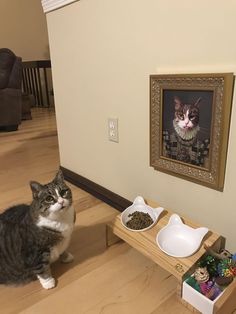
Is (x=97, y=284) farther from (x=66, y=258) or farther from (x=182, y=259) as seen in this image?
(x=182, y=259)

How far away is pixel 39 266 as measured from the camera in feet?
3.07

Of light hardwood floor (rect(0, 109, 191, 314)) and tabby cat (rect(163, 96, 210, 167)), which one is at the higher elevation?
tabby cat (rect(163, 96, 210, 167))

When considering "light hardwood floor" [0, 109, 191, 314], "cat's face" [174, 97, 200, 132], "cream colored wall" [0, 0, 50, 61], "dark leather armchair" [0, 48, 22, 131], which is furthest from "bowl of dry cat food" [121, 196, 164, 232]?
"cream colored wall" [0, 0, 50, 61]

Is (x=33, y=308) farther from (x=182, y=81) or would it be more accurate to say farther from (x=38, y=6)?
(x=38, y=6)

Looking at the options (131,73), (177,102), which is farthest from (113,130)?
(177,102)

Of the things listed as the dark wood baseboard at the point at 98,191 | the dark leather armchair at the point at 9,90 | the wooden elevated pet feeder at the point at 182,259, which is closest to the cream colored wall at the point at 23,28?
the dark leather armchair at the point at 9,90

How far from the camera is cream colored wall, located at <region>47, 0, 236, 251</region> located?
87cm

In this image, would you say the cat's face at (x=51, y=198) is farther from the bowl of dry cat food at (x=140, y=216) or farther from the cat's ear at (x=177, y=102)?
the cat's ear at (x=177, y=102)

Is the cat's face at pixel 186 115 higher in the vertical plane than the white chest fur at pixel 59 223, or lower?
higher

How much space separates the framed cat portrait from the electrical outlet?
0.23 metres

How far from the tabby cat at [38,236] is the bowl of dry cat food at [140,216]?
0.77ft

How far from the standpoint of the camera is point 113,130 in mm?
1306

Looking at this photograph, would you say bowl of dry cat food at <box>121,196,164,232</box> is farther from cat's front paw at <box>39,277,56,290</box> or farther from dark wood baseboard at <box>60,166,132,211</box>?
cat's front paw at <box>39,277,56,290</box>

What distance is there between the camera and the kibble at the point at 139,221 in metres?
1.05
